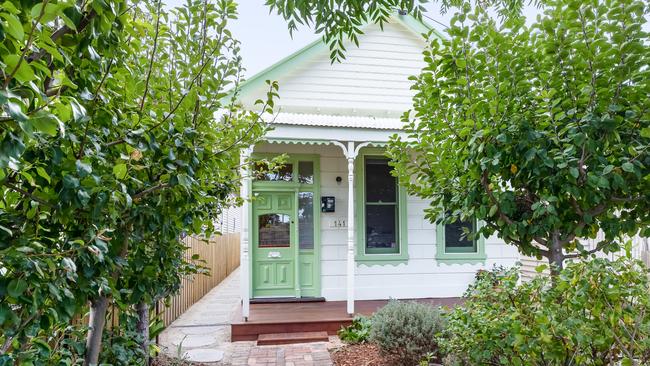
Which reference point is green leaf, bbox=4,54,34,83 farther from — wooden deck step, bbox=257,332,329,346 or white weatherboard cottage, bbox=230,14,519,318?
white weatherboard cottage, bbox=230,14,519,318

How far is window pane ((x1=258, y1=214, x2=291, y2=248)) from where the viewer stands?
6.66m

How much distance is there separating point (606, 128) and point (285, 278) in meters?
5.60

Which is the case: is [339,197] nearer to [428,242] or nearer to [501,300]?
[428,242]

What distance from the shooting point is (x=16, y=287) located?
3.21 feet

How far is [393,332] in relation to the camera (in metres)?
4.00

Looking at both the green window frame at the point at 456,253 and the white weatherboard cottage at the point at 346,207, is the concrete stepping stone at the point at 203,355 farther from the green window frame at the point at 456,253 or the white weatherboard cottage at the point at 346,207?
the green window frame at the point at 456,253

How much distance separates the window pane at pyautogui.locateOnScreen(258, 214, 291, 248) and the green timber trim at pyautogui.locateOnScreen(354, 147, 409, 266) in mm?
1298

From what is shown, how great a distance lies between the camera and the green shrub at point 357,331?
4.98m

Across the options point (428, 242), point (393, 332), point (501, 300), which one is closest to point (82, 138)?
point (501, 300)

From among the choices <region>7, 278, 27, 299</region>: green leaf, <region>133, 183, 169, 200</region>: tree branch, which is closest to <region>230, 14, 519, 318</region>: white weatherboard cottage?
<region>133, 183, 169, 200</region>: tree branch

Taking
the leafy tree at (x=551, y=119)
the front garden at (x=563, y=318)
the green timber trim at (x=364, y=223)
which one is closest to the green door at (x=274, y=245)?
the green timber trim at (x=364, y=223)

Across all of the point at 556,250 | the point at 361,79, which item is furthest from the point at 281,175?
the point at 556,250

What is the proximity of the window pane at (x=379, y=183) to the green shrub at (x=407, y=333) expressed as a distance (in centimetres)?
302

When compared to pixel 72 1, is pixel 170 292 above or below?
below
